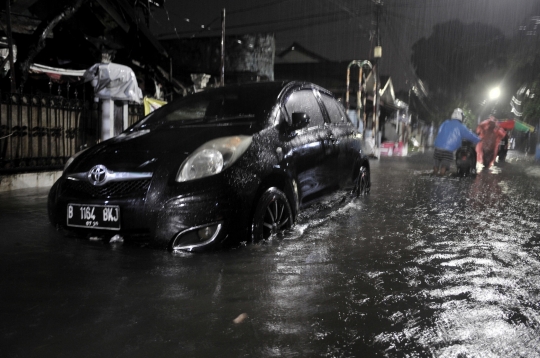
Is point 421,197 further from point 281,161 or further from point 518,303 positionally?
point 518,303

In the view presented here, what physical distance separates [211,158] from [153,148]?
563mm

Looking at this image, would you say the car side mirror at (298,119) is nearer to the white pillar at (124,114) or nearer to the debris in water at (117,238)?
the debris in water at (117,238)

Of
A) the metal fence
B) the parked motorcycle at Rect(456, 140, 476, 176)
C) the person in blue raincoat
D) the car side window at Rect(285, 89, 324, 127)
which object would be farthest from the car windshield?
the parked motorcycle at Rect(456, 140, 476, 176)

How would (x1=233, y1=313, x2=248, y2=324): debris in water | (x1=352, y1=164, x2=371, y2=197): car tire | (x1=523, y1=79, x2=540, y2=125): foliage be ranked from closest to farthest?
(x1=233, y1=313, x2=248, y2=324): debris in water → (x1=352, y1=164, x2=371, y2=197): car tire → (x1=523, y1=79, x2=540, y2=125): foliage

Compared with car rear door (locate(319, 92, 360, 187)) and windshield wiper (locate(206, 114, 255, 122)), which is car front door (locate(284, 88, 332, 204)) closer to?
car rear door (locate(319, 92, 360, 187))

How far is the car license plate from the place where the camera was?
3.69 meters

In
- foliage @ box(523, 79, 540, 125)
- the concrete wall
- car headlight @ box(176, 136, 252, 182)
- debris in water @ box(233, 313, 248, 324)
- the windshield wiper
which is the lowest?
debris in water @ box(233, 313, 248, 324)

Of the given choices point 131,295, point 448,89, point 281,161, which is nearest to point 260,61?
point 281,161

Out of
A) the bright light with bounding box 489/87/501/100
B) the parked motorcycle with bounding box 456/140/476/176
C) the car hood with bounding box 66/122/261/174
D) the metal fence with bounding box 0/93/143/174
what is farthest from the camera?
the bright light with bounding box 489/87/501/100

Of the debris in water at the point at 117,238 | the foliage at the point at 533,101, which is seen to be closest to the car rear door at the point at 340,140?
the debris in water at the point at 117,238

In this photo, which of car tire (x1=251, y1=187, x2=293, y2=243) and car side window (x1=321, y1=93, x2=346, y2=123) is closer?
car tire (x1=251, y1=187, x2=293, y2=243)

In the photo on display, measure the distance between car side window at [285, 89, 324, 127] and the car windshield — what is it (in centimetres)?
22

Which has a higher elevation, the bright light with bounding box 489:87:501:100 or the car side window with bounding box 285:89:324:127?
the bright light with bounding box 489:87:501:100

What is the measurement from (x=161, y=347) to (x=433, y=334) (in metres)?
1.32
